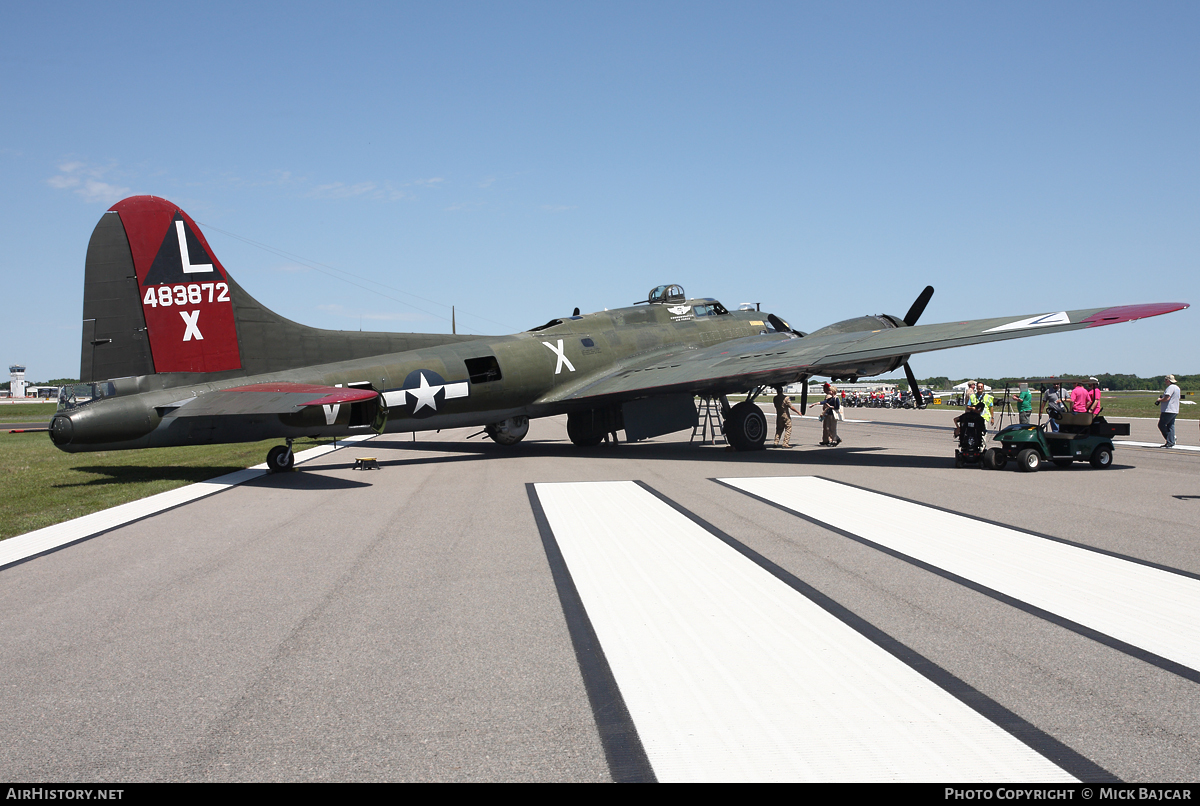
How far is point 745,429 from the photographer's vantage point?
21.2 metres

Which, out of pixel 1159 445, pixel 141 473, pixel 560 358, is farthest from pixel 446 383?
pixel 1159 445

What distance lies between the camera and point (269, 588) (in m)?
6.80

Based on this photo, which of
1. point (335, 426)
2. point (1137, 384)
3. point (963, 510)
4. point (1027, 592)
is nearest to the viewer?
point (1027, 592)

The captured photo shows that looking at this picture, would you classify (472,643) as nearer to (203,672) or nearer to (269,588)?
(203,672)

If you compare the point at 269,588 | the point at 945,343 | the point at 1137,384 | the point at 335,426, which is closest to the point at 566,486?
the point at 335,426

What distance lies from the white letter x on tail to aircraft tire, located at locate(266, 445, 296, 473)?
2.80 m

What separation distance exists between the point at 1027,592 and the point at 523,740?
481 centimetres

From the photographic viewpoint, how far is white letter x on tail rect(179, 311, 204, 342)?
1534cm

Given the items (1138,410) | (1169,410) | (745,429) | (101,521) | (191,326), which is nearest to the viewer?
(101,521)

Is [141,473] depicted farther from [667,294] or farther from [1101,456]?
[1101,456]

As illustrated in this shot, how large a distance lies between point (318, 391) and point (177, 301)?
3.85m

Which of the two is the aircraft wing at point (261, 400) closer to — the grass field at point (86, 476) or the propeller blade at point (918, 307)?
the grass field at point (86, 476)

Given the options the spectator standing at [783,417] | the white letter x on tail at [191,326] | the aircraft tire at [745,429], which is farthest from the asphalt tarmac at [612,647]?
the spectator standing at [783,417]

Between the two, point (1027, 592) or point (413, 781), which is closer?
point (413, 781)
